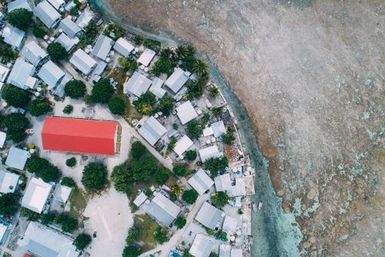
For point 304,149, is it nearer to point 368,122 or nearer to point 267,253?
point 368,122

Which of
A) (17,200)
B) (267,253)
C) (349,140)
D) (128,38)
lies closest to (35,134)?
(17,200)

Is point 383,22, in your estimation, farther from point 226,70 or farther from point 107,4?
point 107,4

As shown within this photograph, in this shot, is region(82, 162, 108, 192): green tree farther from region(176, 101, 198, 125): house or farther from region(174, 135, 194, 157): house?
region(176, 101, 198, 125): house

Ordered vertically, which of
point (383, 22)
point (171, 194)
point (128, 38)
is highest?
point (383, 22)

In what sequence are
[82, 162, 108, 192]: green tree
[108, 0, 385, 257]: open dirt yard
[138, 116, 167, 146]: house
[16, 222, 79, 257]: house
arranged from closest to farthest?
[82, 162, 108, 192]: green tree
[16, 222, 79, 257]: house
[138, 116, 167, 146]: house
[108, 0, 385, 257]: open dirt yard

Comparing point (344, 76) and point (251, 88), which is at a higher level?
point (344, 76)

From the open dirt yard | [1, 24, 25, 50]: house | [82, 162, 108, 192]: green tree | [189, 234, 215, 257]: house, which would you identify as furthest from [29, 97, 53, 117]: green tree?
[189, 234, 215, 257]: house
